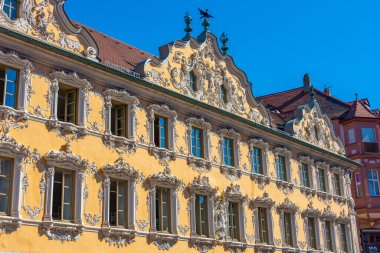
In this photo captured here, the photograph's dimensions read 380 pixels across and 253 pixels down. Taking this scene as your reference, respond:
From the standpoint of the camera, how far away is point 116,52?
982 inches

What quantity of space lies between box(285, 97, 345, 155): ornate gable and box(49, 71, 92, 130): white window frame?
569 inches

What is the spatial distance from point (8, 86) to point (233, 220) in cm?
1192

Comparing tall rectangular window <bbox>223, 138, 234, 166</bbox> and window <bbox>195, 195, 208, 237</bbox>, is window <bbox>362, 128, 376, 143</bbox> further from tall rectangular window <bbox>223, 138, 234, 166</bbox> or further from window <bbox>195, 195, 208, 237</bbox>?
window <bbox>195, 195, 208, 237</bbox>

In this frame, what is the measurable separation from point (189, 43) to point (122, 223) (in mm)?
9242

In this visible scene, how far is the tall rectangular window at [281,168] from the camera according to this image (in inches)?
1134

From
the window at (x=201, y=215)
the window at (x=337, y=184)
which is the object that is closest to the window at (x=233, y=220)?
the window at (x=201, y=215)

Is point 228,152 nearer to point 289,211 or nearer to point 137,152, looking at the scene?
point 289,211

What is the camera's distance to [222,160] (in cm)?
2494

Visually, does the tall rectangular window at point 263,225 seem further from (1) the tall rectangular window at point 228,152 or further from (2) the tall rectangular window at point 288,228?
(1) the tall rectangular window at point 228,152

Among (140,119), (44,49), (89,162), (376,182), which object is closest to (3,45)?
(44,49)

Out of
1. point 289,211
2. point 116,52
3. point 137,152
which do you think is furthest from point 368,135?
point 137,152

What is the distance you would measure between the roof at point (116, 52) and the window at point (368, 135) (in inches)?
728

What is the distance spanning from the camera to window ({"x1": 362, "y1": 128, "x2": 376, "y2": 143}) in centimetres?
3919

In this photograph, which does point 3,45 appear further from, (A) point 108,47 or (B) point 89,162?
(A) point 108,47
